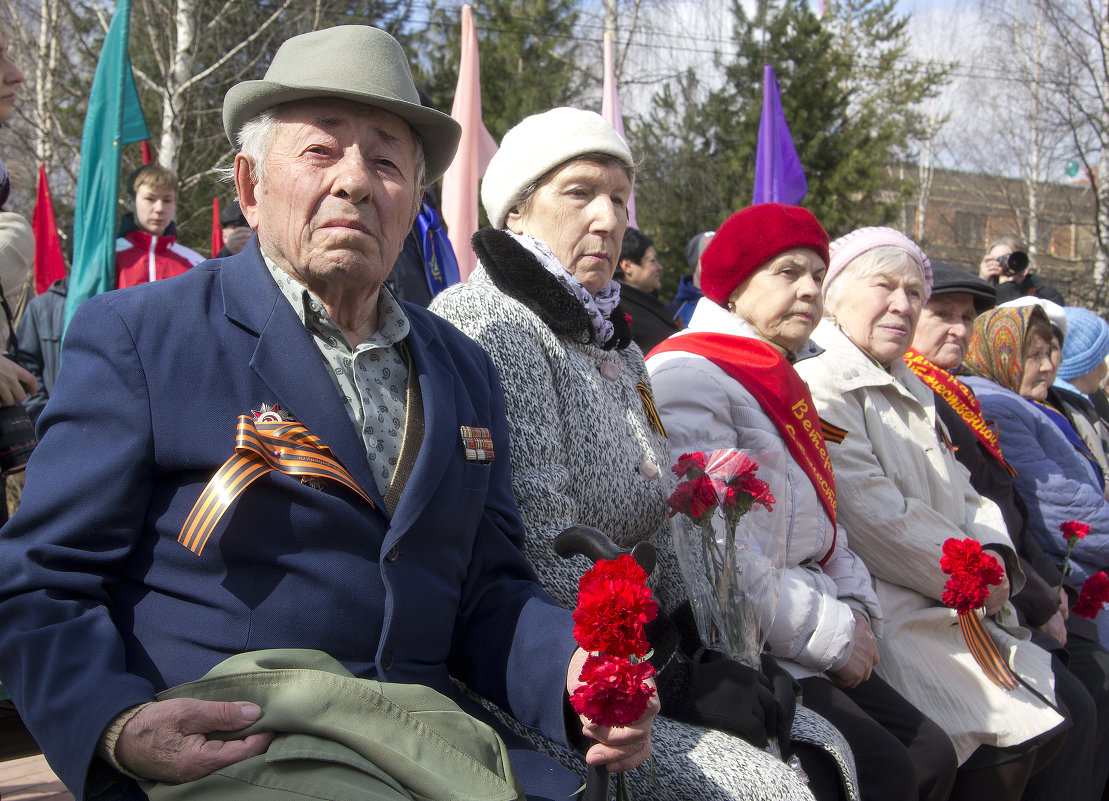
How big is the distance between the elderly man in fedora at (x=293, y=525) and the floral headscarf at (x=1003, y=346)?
3.58 meters

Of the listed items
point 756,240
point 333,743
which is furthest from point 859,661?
point 333,743

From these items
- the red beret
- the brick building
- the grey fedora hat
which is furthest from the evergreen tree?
the grey fedora hat

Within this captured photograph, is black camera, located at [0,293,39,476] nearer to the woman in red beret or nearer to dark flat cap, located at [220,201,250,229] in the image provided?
the woman in red beret

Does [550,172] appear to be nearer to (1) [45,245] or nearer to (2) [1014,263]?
(2) [1014,263]

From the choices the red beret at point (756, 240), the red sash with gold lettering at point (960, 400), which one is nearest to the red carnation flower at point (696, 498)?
the red beret at point (756, 240)

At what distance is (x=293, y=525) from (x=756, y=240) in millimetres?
2101

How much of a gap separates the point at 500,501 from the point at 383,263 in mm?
550

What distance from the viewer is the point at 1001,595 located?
342 cm

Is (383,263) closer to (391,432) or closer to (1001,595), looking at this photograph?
(391,432)

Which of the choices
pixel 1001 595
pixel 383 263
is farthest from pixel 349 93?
pixel 1001 595

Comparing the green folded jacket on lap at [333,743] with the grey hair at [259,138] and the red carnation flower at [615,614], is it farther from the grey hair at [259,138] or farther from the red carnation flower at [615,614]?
the grey hair at [259,138]

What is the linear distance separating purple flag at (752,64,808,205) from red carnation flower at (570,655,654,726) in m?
5.94

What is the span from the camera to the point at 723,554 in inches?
92.1

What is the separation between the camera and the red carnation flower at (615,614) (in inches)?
60.4
